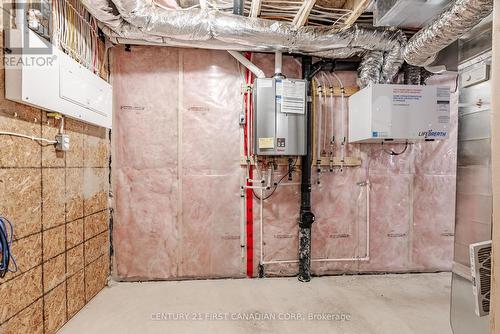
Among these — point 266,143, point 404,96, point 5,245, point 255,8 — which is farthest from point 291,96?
point 5,245

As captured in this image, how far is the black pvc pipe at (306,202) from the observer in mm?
2684

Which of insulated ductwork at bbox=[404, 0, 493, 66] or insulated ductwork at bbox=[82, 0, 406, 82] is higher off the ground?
insulated ductwork at bbox=[82, 0, 406, 82]

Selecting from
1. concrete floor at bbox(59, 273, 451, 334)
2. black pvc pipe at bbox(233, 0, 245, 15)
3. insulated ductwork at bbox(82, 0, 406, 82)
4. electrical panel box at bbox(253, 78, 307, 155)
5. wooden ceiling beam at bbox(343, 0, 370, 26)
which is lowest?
concrete floor at bbox(59, 273, 451, 334)

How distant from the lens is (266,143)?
2.49 metres

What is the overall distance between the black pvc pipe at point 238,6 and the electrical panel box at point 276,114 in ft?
1.81

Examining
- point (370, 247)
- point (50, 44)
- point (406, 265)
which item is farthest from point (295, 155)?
point (50, 44)

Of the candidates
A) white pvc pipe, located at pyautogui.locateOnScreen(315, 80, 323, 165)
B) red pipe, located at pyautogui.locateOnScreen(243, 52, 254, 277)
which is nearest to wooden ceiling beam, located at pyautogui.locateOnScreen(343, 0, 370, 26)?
white pvc pipe, located at pyautogui.locateOnScreen(315, 80, 323, 165)

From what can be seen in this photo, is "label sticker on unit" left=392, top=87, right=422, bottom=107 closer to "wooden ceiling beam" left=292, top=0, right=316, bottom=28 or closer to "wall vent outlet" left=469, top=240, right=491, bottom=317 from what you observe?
"wooden ceiling beam" left=292, top=0, right=316, bottom=28

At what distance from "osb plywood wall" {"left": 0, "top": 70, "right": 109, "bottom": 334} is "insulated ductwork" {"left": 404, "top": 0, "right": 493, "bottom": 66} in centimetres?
251

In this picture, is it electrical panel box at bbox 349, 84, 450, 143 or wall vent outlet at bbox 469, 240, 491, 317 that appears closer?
wall vent outlet at bbox 469, 240, 491, 317

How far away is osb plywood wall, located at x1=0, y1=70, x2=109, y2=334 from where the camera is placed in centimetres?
147

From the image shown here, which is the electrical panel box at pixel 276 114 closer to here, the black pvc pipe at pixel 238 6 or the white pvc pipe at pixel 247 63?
the white pvc pipe at pixel 247 63

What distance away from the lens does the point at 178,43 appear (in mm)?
2400

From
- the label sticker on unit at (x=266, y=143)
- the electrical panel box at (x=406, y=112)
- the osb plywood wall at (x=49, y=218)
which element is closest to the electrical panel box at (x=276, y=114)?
the label sticker on unit at (x=266, y=143)
